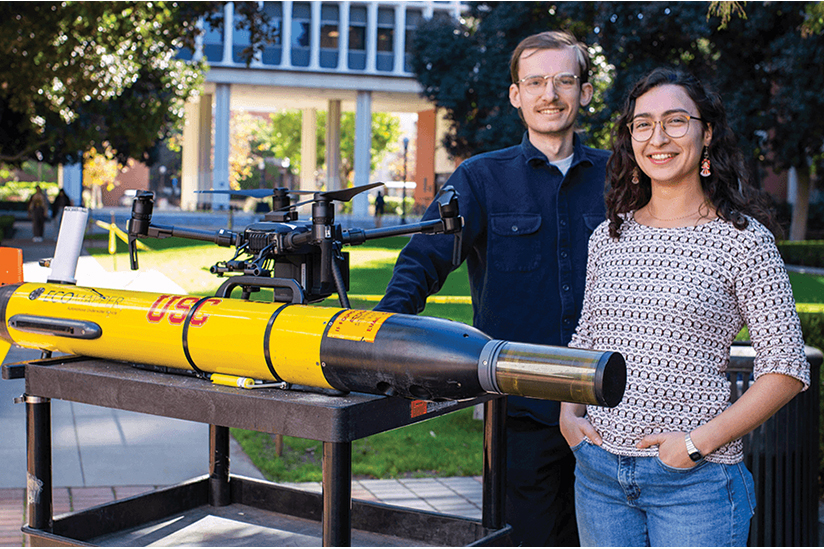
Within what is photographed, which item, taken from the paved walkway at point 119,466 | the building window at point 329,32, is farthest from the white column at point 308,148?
the paved walkway at point 119,466

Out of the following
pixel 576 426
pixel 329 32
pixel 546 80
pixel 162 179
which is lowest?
pixel 576 426

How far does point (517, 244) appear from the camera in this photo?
3.14 metres

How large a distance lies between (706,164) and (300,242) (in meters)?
1.19

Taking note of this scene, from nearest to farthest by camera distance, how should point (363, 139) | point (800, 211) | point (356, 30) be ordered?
point (800, 211)
point (356, 30)
point (363, 139)

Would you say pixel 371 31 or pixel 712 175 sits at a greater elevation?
pixel 371 31

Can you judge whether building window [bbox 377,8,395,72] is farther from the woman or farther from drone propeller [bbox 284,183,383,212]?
drone propeller [bbox 284,183,383,212]

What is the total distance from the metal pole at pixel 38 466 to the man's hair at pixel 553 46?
1.87 metres

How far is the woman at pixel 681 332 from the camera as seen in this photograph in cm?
229

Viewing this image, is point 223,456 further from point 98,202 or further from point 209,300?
point 98,202

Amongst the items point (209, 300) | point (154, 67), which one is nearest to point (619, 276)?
point (209, 300)

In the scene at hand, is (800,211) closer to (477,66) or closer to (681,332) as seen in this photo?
(477,66)

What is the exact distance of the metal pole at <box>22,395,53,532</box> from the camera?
226cm

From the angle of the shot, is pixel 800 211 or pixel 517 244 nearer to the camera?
pixel 517 244

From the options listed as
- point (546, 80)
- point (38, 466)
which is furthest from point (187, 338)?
point (546, 80)
